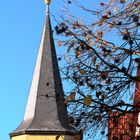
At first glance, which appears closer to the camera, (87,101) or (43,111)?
(87,101)

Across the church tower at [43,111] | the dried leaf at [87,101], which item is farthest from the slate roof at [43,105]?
the dried leaf at [87,101]

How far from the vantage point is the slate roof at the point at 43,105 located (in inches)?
1017

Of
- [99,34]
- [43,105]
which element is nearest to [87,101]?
[99,34]

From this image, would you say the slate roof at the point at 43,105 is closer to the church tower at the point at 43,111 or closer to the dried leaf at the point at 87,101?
the church tower at the point at 43,111

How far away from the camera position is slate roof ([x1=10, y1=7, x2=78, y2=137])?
25833mm

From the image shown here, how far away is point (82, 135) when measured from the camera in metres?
8.39

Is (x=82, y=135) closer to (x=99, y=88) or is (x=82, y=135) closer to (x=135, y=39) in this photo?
(x=99, y=88)

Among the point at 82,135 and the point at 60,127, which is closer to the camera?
the point at 82,135

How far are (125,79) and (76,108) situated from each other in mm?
818

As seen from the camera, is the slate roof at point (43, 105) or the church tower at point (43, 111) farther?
the church tower at point (43, 111)

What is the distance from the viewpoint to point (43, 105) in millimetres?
27406

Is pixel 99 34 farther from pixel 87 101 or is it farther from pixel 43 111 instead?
pixel 43 111

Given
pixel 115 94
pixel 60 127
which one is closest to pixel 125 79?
pixel 115 94

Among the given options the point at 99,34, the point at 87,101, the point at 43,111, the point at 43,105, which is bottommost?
the point at 87,101
